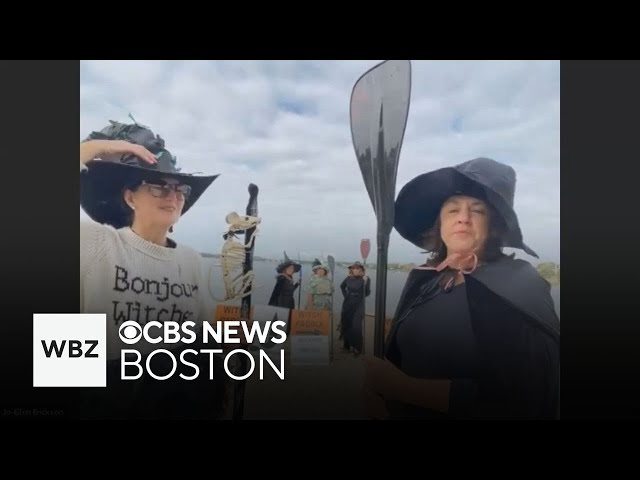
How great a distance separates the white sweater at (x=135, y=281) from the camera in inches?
128

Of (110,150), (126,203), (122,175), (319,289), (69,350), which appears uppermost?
(110,150)

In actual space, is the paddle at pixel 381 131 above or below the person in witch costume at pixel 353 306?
above

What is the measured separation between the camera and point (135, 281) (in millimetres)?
3270

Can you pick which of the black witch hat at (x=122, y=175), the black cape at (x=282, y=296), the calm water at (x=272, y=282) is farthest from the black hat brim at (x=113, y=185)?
the black cape at (x=282, y=296)

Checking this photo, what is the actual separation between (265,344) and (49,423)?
1318mm

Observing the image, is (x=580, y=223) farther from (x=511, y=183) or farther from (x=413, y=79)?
(x=413, y=79)

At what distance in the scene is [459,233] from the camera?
10.8ft

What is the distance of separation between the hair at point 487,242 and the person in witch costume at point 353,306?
1.27 feet

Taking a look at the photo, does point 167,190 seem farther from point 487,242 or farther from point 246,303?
point 487,242

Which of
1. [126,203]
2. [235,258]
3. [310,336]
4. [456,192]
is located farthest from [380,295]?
[126,203]

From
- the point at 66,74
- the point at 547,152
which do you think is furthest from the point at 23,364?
the point at 547,152

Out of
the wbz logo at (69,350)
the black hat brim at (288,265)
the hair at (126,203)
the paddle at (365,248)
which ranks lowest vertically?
the wbz logo at (69,350)

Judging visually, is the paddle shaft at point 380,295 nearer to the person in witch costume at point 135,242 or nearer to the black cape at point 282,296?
the black cape at point 282,296

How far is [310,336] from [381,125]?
1241 mm
